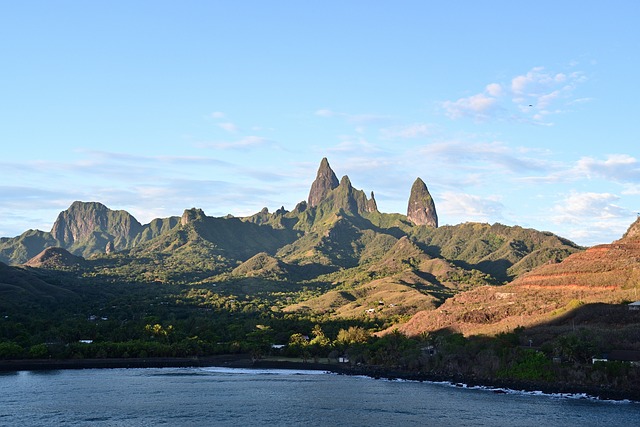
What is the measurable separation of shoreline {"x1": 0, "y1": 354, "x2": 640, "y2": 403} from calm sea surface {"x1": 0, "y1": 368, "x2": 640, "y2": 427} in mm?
4561

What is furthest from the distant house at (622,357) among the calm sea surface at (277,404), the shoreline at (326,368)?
the calm sea surface at (277,404)

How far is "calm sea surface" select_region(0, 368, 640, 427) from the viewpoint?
110875 mm

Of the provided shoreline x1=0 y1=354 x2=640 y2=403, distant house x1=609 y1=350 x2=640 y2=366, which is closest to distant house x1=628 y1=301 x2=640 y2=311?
distant house x1=609 y1=350 x2=640 y2=366

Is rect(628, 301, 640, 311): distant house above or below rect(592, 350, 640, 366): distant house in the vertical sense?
above

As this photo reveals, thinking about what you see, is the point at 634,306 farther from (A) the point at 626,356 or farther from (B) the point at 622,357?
(B) the point at 622,357

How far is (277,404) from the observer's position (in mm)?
127000

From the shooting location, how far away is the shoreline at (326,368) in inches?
5054

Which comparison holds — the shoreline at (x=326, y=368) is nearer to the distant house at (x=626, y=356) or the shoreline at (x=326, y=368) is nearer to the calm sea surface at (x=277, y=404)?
the calm sea surface at (x=277, y=404)

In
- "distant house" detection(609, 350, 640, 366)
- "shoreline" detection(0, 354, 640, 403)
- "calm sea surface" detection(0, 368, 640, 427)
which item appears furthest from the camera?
"distant house" detection(609, 350, 640, 366)

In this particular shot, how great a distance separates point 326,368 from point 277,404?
58724mm

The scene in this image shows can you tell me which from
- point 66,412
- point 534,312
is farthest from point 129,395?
point 534,312

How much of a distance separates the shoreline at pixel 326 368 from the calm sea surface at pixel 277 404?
4.56 m

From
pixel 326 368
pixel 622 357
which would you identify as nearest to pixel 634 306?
pixel 622 357

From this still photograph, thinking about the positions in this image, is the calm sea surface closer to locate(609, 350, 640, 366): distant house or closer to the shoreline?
the shoreline
